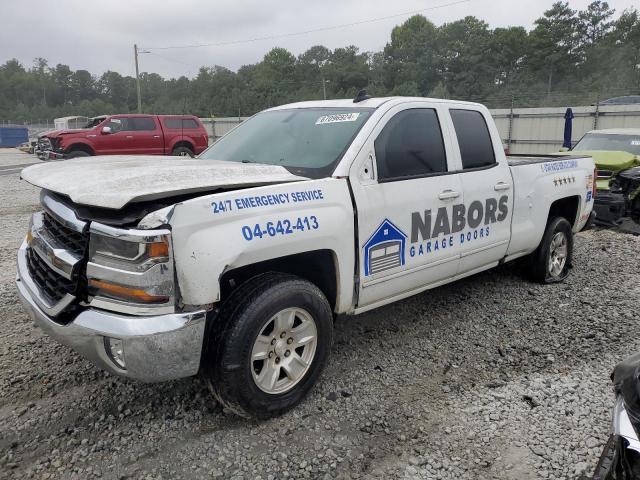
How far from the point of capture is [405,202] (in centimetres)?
345

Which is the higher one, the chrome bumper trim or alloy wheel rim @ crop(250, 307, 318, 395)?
the chrome bumper trim

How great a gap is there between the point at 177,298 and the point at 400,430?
148 centimetres

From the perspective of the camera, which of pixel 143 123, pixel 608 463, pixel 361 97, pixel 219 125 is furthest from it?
pixel 219 125

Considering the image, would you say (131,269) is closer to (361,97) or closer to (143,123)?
(361,97)

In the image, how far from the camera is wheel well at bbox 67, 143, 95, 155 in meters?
14.8

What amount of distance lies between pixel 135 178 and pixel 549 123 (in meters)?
21.5

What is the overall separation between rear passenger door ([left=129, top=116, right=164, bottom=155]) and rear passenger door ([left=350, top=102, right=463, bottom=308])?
1389 cm

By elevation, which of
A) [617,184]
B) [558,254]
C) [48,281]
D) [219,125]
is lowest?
[558,254]

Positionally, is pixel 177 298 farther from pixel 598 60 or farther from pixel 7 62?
pixel 7 62

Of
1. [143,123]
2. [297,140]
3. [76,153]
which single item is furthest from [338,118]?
[143,123]

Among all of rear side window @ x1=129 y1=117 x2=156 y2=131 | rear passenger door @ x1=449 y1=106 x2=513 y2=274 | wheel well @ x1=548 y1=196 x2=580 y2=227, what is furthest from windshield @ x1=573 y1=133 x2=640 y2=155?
rear side window @ x1=129 y1=117 x2=156 y2=131

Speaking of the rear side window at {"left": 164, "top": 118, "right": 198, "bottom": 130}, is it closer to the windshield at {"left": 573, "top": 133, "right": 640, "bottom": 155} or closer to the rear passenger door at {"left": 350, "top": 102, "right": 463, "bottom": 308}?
the windshield at {"left": 573, "top": 133, "right": 640, "bottom": 155}

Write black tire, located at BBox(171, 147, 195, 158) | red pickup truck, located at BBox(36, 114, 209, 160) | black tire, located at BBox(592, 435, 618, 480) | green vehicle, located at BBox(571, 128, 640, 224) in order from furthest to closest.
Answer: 1. black tire, located at BBox(171, 147, 195, 158)
2. red pickup truck, located at BBox(36, 114, 209, 160)
3. green vehicle, located at BBox(571, 128, 640, 224)
4. black tire, located at BBox(592, 435, 618, 480)

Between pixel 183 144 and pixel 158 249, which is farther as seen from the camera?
pixel 183 144
